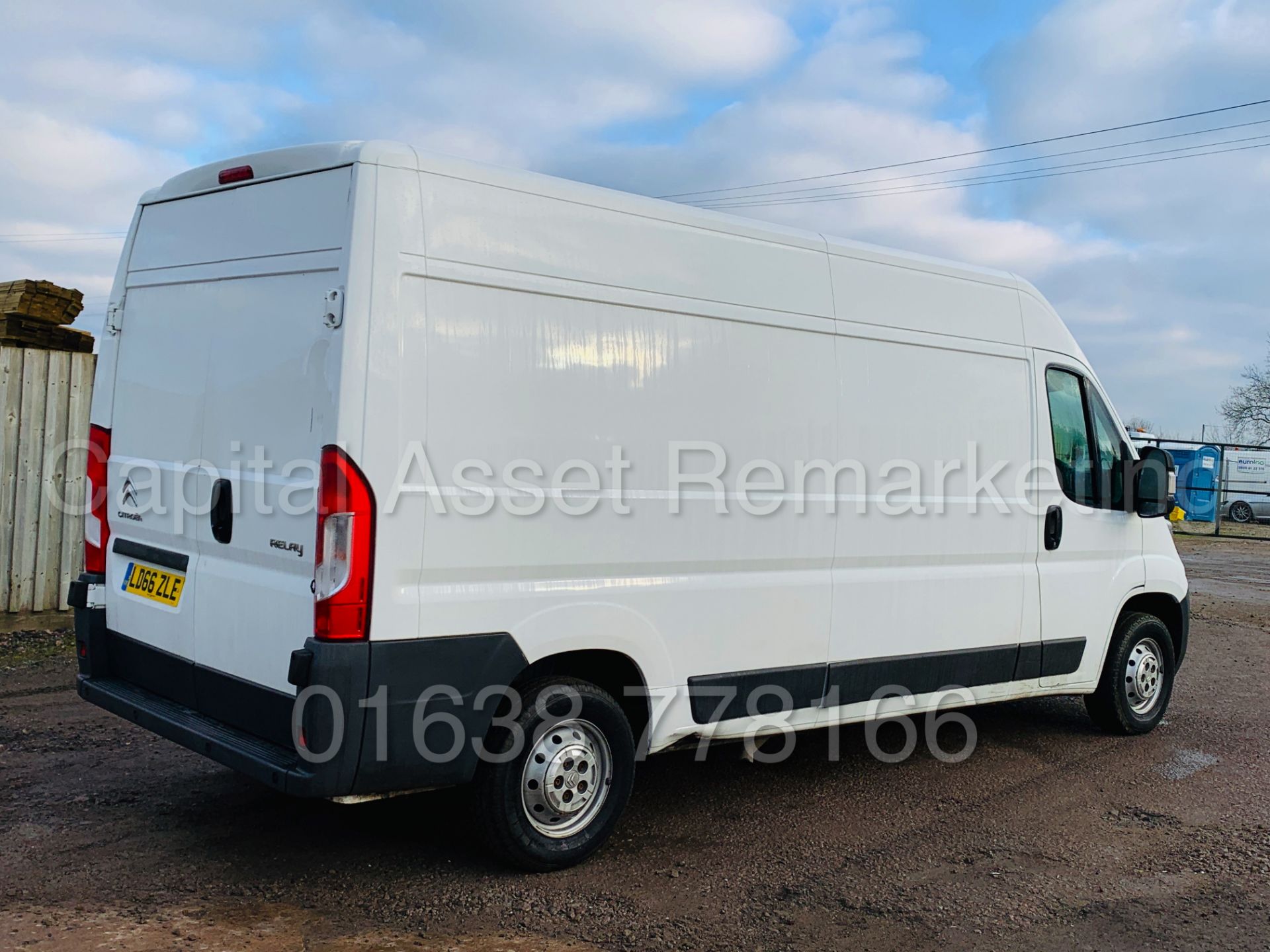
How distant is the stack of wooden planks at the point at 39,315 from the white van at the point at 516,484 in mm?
4463

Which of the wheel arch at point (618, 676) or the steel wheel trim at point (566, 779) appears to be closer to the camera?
the steel wheel trim at point (566, 779)

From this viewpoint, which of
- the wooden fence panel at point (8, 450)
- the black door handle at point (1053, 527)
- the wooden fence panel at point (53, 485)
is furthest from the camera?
the wooden fence panel at point (53, 485)

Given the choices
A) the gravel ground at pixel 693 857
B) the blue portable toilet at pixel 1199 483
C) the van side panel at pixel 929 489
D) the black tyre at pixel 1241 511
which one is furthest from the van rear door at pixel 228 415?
the black tyre at pixel 1241 511

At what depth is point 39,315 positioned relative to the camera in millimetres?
9188

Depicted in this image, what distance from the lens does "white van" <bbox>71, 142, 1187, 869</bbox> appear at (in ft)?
13.6

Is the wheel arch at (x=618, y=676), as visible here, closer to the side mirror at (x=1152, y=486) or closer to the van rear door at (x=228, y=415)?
the van rear door at (x=228, y=415)

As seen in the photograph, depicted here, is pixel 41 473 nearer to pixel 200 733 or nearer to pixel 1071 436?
pixel 200 733

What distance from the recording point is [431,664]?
421 cm

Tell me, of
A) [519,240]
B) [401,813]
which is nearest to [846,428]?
[519,240]

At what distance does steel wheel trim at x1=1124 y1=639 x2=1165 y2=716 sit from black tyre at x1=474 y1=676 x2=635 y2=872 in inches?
149

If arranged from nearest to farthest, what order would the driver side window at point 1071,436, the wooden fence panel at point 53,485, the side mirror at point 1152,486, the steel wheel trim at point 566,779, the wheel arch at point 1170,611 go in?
the steel wheel trim at point 566,779, the driver side window at point 1071,436, the side mirror at point 1152,486, the wheel arch at point 1170,611, the wooden fence panel at point 53,485

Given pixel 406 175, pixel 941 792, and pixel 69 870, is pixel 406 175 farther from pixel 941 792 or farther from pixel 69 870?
pixel 941 792

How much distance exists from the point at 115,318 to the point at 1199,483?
27638mm

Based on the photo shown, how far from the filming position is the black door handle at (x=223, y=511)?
4555mm
